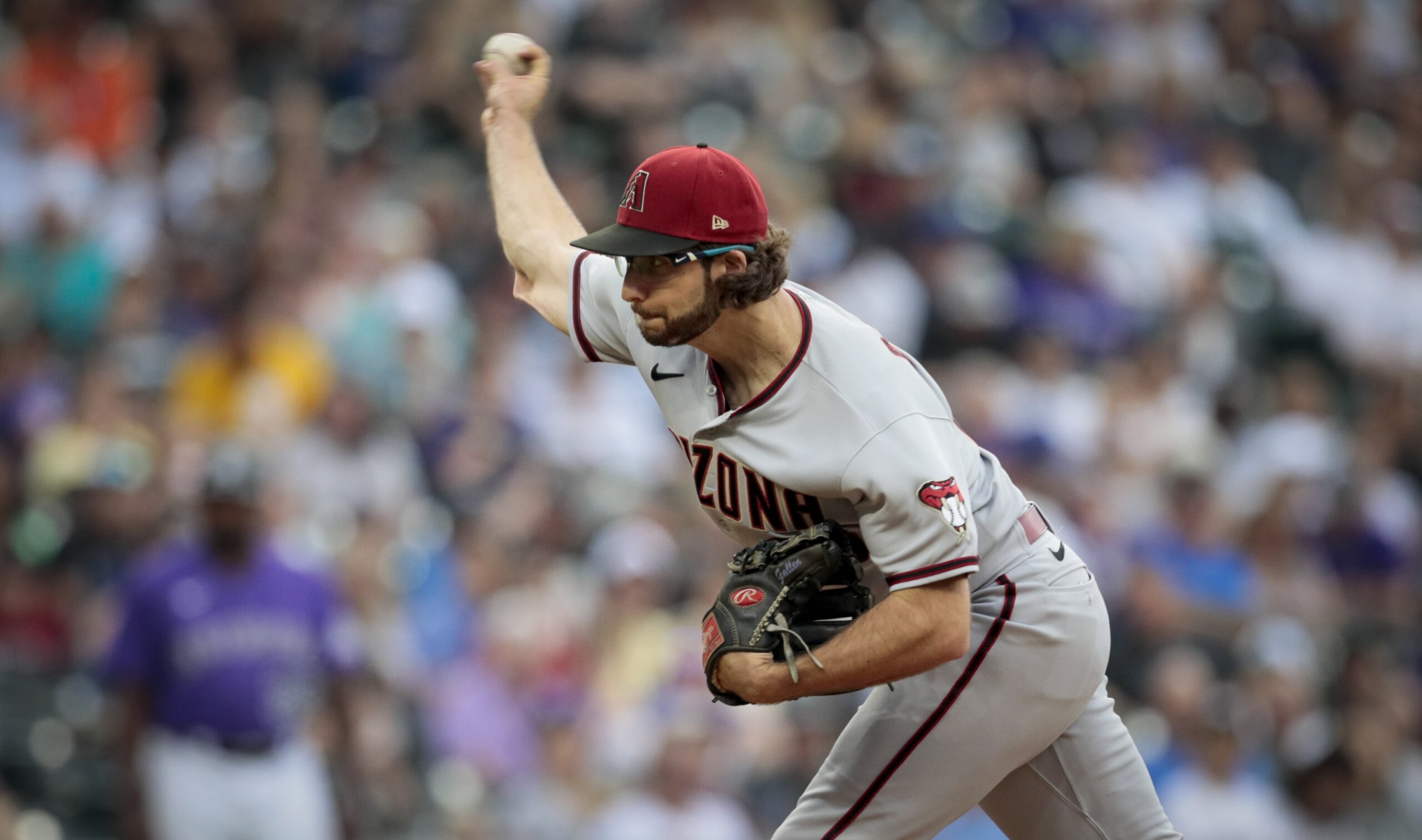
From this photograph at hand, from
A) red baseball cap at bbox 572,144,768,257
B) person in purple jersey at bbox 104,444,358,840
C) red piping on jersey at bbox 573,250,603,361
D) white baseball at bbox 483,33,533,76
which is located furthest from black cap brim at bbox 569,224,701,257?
person in purple jersey at bbox 104,444,358,840

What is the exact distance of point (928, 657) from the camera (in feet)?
11.2

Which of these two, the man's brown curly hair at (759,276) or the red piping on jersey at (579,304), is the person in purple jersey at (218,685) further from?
the man's brown curly hair at (759,276)

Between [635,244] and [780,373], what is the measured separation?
423mm

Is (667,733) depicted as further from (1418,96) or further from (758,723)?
(1418,96)

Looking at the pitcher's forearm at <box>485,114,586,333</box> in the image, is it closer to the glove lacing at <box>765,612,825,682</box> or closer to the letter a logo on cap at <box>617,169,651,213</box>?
the letter a logo on cap at <box>617,169,651,213</box>

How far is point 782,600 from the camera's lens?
11.5 feet

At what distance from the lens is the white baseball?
4.36m

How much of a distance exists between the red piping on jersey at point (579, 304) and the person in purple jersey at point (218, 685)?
2.75 meters

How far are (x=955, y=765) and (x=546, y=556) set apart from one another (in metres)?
4.74

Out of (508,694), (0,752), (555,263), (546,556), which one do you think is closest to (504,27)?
(546,556)

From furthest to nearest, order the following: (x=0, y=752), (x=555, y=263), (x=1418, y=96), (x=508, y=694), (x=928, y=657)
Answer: (x=1418, y=96) → (x=508, y=694) → (x=0, y=752) → (x=555, y=263) → (x=928, y=657)

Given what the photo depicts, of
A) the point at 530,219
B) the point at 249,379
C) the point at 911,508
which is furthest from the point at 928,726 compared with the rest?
the point at 249,379

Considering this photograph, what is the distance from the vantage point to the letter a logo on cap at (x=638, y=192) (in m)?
3.56

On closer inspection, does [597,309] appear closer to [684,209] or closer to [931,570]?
[684,209]
